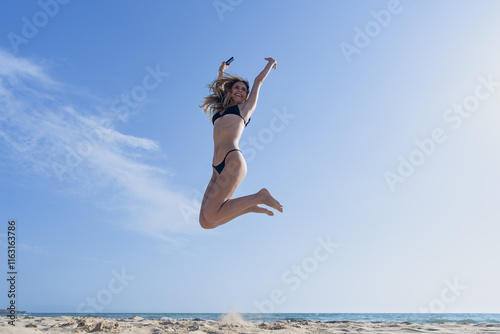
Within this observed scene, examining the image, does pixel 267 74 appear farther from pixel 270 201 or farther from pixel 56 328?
pixel 56 328

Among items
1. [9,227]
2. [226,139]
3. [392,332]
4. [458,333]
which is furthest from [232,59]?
[458,333]

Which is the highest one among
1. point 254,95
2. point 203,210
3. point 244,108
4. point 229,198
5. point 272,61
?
point 272,61

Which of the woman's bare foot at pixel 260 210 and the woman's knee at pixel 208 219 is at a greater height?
the woman's bare foot at pixel 260 210

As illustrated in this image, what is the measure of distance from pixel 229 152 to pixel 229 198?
551 millimetres

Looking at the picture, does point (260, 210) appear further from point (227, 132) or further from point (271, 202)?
point (227, 132)

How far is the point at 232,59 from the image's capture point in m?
5.58

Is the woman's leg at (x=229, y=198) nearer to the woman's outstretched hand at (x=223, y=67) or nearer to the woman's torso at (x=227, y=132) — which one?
the woman's torso at (x=227, y=132)

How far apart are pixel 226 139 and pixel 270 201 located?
3.19ft

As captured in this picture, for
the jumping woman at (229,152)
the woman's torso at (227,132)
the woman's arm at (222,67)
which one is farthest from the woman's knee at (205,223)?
the woman's arm at (222,67)

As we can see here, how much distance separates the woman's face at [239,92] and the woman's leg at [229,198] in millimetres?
980

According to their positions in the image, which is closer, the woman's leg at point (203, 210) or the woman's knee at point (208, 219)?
the woman's knee at point (208, 219)

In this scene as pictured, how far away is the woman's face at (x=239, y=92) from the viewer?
16.4ft

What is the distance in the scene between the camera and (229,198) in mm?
4414

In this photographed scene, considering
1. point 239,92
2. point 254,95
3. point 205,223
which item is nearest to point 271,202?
point 205,223
